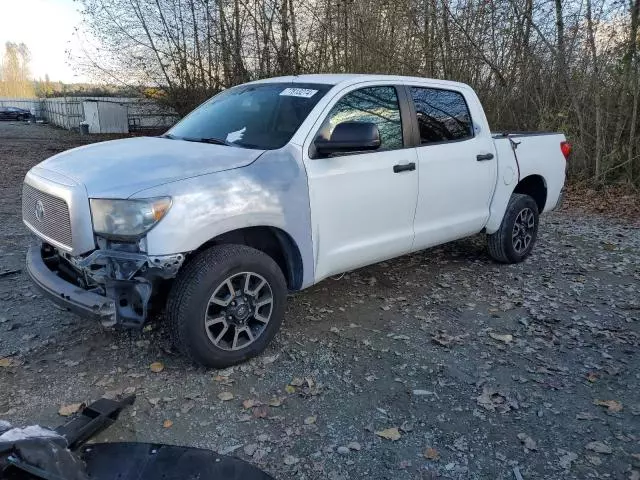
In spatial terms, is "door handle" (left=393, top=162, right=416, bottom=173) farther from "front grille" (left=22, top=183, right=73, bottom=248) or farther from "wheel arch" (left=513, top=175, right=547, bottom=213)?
"front grille" (left=22, top=183, right=73, bottom=248)

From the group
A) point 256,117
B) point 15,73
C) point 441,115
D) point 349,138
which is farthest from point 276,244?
point 15,73

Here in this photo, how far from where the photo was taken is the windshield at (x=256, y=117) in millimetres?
4039

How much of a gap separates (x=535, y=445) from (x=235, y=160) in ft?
8.25

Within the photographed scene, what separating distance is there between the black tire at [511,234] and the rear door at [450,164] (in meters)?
0.41

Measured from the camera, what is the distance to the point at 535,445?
118 inches

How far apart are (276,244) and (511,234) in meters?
3.06

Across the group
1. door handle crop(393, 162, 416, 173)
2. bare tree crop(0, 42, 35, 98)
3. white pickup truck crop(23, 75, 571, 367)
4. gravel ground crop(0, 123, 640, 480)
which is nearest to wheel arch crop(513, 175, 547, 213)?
white pickup truck crop(23, 75, 571, 367)

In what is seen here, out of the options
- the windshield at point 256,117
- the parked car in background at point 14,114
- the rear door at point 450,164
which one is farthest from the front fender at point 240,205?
the parked car in background at point 14,114

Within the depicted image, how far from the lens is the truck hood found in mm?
3252

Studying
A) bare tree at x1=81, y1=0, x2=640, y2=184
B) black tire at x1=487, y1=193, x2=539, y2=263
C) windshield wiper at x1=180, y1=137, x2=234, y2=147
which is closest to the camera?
windshield wiper at x1=180, y1=137, x2=234, y2=147

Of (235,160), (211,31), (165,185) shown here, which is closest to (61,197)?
(165,185)

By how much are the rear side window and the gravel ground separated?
1.50 meters

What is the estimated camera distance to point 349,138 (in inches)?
151

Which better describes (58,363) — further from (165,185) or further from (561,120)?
(561,120)
